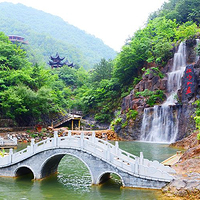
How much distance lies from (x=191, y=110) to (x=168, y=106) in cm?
366

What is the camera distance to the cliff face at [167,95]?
3022 cm

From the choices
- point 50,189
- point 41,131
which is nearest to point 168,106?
point 41,131

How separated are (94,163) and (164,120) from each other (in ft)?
68.9

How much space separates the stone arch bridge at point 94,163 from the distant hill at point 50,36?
91166 millimetres

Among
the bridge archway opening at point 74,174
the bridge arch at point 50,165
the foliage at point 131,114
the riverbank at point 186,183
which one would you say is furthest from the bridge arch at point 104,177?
the foliage at point 131,114

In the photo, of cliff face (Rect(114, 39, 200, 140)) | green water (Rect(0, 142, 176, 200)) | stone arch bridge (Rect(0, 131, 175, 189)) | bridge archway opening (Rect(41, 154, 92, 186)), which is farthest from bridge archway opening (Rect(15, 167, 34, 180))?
cliff face (Rect(114, 39, 200, 140))

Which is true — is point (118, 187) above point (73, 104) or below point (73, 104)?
below

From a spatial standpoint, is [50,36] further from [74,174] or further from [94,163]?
[94,163]

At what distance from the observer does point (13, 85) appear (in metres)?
36.2

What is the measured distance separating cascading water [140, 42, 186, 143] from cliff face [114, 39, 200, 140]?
1.50 feet

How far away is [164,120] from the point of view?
108 feet

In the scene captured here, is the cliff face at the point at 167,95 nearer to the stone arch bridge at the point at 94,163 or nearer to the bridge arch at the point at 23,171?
the stone arch bridge at the point at 94,163

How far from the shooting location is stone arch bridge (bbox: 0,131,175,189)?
12406 mm

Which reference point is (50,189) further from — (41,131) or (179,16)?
(179,16)
